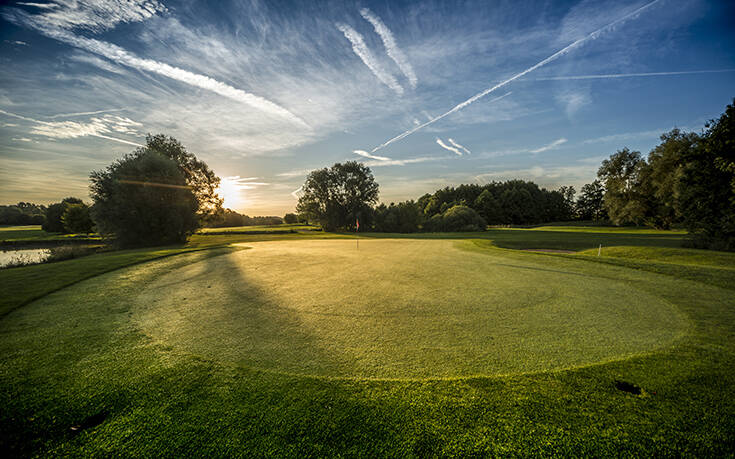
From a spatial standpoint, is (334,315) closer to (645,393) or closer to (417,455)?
(417,455)

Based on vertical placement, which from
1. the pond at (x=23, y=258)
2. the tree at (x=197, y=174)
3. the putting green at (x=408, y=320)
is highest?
the tree at (x=197, y=174)

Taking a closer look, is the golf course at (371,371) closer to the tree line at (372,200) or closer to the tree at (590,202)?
the tree line at (372,200)

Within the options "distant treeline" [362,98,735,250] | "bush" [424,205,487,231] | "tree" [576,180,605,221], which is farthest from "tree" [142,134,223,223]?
"tree" [576,180,605,221]

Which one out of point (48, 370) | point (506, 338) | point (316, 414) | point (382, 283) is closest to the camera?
point (316, 414)

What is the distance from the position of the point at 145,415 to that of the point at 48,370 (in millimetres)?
2022

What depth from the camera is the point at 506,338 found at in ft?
12.5

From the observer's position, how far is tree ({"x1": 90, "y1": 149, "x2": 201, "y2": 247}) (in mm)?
20172

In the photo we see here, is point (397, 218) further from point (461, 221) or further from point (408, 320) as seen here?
point (408, 320)

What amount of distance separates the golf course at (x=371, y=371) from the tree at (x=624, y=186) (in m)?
41.1

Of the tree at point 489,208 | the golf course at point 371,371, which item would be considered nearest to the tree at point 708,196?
the golf course at point 371,371

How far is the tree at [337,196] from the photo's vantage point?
47094 mm

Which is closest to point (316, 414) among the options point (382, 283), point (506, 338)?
point (506, 338)

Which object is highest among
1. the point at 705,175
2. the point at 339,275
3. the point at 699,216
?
the point at 705,175

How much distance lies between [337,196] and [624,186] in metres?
45.8
